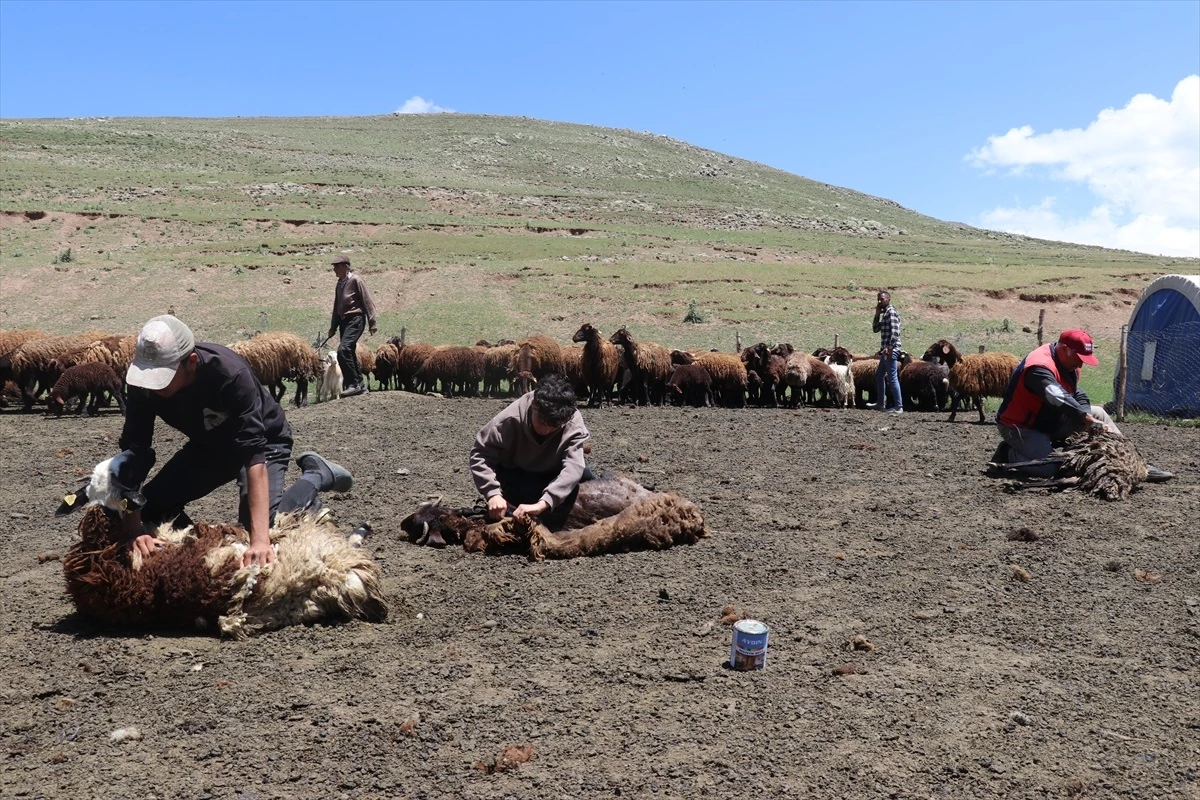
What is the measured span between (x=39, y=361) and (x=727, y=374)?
12.6m

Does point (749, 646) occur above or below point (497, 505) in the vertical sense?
below

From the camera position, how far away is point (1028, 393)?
952 cm

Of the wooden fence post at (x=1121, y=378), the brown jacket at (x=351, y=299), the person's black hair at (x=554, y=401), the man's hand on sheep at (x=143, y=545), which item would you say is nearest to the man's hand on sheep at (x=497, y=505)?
the person's black hair at (x=554, y=401)

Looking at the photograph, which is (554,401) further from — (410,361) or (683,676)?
(410,361)

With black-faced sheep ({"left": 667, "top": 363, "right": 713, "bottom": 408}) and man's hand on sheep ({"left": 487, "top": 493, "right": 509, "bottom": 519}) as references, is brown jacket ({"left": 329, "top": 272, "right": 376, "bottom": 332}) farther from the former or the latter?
man's hand on sheep ({"left": 487, "top": 493, "right": 509, "bottom": 519})

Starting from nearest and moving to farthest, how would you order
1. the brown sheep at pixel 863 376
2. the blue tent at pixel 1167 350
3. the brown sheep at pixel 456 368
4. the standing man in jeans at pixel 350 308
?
→ the blue tent at pixel 1167 350 < the standing man in jeans at pixel 350 308 < the brown sheep at pixel 456 368 < the brown sheep at pixel 863 376

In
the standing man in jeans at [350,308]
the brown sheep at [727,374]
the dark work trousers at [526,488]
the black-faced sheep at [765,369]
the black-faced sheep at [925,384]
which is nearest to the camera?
the dark work trousers at [526,488]

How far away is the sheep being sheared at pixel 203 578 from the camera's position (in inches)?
203

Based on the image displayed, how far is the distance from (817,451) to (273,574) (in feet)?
26.5

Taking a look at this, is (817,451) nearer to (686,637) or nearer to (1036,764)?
(686,637)

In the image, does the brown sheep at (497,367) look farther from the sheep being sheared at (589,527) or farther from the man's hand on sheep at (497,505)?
the man's hand on sheep at (497,505)

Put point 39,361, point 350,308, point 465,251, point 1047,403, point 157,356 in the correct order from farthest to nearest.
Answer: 1. point 465,251
2. point 39,361
3. point 350,308
4. point 1047,403
5. point 157,356

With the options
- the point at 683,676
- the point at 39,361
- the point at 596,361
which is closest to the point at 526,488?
the point at 683,676

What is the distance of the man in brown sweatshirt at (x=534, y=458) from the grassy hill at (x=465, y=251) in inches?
847
